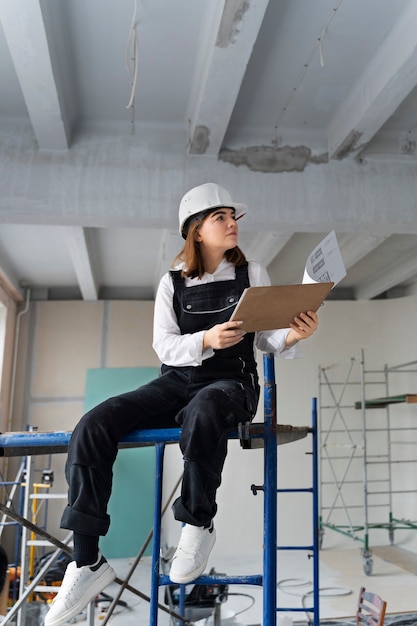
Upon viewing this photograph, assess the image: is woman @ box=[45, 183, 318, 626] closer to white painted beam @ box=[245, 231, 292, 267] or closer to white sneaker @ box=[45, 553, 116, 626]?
white sneaker @ box=[45, 553, 116, 626]

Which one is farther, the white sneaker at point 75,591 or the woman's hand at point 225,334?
the woman's hand at point 225,334

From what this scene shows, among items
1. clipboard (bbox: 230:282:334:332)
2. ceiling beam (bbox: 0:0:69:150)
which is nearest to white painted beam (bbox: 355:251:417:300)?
ceiling beam (bbox: 0:0:69:150)

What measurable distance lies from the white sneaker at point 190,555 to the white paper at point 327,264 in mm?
866

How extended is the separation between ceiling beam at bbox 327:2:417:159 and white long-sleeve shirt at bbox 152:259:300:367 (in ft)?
5.26

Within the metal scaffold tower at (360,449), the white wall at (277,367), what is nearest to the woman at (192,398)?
the metal scaffold tower at (360,449)

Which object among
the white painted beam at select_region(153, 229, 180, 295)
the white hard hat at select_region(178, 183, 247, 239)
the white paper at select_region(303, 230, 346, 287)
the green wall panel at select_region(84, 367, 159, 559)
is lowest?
the green wall panel at select_region(84, 367, 159, 559)

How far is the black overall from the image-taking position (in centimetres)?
171

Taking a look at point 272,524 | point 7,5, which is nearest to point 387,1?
point 7,5

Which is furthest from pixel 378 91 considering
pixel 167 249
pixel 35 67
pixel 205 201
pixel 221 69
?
pixel 167 249

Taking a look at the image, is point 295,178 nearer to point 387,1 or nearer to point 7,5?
point 387,1

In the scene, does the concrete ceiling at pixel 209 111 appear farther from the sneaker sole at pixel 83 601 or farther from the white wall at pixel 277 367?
the white wall at pixel 277 367

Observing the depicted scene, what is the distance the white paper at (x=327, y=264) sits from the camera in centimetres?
180

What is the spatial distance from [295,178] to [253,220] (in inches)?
17.3

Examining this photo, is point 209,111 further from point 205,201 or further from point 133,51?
point 205,201
